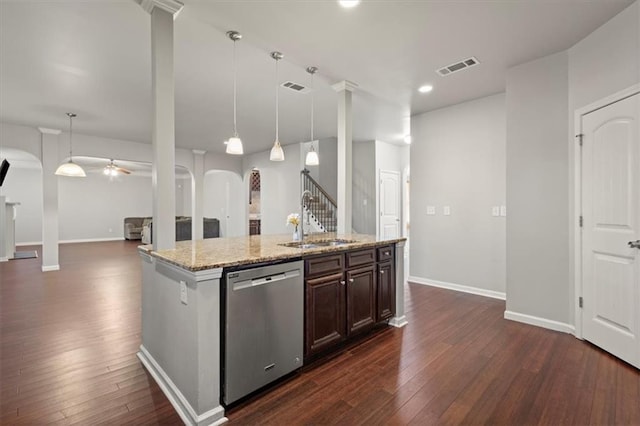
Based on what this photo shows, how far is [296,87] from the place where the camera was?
4098 millimetres

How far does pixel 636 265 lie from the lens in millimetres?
2396

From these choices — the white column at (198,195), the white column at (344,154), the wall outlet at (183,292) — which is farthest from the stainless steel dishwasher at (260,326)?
the white column at (198,195)

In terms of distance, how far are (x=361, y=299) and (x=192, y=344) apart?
1.56 metres

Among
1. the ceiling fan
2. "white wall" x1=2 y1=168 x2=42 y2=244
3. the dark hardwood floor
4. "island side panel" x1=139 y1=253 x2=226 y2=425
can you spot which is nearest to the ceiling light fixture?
"island side panel" x1=139 y1=253 x2=226 y2=425

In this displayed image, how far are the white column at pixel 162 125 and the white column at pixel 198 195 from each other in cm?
628

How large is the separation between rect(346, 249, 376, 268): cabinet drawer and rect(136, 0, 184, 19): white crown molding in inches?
A: 94.6

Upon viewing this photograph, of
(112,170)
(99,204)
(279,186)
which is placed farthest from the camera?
(99,204)

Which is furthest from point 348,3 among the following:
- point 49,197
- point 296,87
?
point 49,197

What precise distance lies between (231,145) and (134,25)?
4.33 ft

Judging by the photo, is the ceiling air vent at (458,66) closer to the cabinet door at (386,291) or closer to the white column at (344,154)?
the white column at (344,154)

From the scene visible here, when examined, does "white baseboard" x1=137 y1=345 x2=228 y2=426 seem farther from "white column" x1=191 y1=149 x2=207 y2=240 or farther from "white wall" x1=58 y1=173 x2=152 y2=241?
"white wall" x1=58 y1=173 x2=152 y2=241

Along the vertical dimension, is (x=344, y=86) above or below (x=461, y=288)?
above

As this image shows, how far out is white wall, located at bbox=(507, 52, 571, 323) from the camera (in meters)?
3.10

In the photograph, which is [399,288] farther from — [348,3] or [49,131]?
[49,131]
